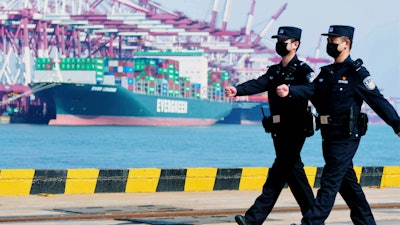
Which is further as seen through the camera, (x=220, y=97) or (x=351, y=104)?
(x=220, y=97)

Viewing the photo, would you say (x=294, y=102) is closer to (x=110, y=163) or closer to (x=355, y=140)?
(x=355, y=140)

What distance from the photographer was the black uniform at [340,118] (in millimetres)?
7352

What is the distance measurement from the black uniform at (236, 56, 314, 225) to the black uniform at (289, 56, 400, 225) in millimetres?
349

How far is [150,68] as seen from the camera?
124 meters

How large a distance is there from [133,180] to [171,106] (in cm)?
10807

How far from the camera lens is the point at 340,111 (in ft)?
24.4

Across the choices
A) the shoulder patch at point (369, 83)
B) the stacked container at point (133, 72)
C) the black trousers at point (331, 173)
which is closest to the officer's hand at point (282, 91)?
the black trousers at point (331, 173)

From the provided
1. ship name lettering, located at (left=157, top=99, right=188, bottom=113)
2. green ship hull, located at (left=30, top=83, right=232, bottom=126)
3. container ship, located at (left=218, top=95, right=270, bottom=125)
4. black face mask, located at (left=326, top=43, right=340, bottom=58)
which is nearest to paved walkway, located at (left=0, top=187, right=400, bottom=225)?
black face mask, located at (left=326, top=43, right=340, bottom=58)

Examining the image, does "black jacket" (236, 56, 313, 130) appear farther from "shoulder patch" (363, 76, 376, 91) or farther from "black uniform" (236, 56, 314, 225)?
"shoulder patch" (363, 76, 376, 91)

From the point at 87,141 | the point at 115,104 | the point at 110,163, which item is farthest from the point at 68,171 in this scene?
the point at 115,104

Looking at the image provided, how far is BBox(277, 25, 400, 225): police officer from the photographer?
7352 millimetres

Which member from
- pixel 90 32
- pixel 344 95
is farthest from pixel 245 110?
pixel 344 95

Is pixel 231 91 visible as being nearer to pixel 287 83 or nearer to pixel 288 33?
pixel 287 83

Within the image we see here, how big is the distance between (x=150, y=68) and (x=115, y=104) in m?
13.2
